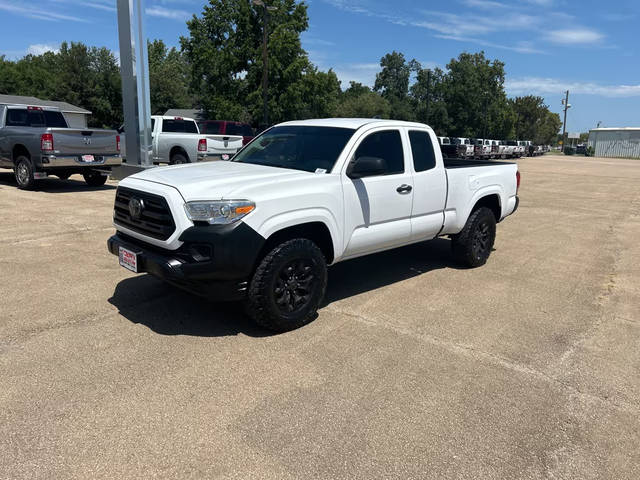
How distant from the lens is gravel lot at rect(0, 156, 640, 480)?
271cm

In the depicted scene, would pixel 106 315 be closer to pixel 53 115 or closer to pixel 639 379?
pixel 639 379

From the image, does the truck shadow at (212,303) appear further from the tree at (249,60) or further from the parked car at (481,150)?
the tree at (249,60)

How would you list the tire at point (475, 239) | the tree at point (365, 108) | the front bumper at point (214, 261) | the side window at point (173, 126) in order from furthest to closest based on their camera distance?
the tree at point (365, 108) < the side window at point (173, 126) < the tire at point (475, 239) < the front bumper at point (214, 261)


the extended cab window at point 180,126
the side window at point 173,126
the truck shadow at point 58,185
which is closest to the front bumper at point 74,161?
the truck shadow at point 58,185

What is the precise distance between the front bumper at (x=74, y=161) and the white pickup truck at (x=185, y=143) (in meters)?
3.06

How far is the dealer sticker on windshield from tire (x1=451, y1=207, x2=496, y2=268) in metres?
4.04

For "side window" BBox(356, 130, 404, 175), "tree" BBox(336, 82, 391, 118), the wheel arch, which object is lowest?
the wheel arch

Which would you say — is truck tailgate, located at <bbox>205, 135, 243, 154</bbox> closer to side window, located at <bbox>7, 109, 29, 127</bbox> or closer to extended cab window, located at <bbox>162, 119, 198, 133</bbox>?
extended cab window, located at <bbox>162, 119, 198, 133</bbox>

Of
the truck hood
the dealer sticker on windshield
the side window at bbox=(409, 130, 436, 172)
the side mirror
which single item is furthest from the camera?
the side window at bbox=(409, 130, 436, 172)

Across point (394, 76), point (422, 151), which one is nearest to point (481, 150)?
point (422, 151)

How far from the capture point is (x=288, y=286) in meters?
4.22

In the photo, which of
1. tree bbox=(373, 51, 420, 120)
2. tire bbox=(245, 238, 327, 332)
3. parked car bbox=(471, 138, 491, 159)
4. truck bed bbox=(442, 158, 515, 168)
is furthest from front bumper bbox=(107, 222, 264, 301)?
tree bbox=(373, 51, 420, 120)

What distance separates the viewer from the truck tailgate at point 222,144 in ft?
49.1

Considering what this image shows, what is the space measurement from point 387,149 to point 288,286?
6.50ft
